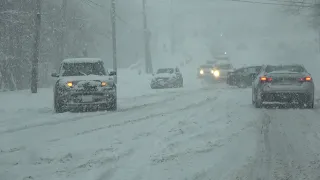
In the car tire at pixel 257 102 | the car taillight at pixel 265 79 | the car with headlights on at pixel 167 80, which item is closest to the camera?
the car taillight at pixel 265 79

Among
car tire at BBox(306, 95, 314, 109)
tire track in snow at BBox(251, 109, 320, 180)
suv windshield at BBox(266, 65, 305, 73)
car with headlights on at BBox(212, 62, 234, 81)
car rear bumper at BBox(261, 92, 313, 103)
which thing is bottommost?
tire track in snow at BBox(251, 109, 320, 180)

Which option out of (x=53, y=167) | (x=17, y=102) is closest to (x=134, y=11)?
(x=17, y=102)

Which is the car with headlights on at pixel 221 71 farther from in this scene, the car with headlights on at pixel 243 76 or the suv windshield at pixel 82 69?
the suv windshield at pixel 82 69

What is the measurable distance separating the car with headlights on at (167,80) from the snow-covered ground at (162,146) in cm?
1856

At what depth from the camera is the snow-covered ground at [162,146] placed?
6887mm

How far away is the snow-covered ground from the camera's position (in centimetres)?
689

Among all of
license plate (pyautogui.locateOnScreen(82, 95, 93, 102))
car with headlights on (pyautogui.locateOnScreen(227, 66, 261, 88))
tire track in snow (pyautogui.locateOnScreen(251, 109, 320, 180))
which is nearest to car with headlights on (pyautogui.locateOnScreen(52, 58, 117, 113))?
license plate (pyautogui.locateOnScreen(82, 95, 93, 102))

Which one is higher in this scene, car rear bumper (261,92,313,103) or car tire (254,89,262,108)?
car rear bumper (261,92,313,103)

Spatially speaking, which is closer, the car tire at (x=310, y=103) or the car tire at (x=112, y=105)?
the car tire at (x=112, y=105)

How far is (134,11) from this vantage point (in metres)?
83.4

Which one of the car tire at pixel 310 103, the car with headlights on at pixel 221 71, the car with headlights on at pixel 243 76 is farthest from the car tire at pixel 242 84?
the car tire at pixel 310 103

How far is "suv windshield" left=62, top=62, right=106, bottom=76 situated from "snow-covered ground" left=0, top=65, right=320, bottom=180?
2.58 meters

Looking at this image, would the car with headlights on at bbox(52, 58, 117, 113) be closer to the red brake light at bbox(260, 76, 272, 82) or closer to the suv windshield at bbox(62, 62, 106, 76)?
the suv windshield at bbox(62, 62, 106, 76)

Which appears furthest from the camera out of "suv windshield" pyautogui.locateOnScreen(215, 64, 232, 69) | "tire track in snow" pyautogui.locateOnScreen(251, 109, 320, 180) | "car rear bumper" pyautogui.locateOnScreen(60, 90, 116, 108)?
"suv windshield" pyautogui.locateOnScreen(215, 64, 232, 69)
